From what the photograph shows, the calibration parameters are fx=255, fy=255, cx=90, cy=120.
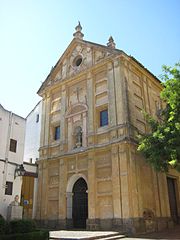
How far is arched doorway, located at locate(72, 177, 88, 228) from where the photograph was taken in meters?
18.9

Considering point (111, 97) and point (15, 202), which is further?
point (111, 97)

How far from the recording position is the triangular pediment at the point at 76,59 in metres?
21.9

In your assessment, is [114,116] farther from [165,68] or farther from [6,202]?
[6,202]

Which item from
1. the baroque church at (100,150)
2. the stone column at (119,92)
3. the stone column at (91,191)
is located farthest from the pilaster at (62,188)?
the stone column at (119,92)

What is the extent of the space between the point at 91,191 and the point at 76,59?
496 inches

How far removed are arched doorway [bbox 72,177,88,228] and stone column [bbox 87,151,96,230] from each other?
142cm

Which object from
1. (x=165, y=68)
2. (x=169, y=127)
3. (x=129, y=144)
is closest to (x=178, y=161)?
(x=169, y=127)

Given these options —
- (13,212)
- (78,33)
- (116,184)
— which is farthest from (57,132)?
(78,33)

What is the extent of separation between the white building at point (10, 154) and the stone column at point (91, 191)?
15.9 ft

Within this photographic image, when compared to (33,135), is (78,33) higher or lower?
higher

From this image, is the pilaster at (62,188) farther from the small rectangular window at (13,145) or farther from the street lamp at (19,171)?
the small rectangular window at (13,145)

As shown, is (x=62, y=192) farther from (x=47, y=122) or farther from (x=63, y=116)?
(x=47, y=122)

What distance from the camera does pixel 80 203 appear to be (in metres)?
19.4

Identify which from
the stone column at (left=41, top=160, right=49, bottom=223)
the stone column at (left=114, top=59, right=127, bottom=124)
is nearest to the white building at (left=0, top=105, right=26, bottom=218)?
the stone column at (left=41, top=160, right=49, bottom=223)
